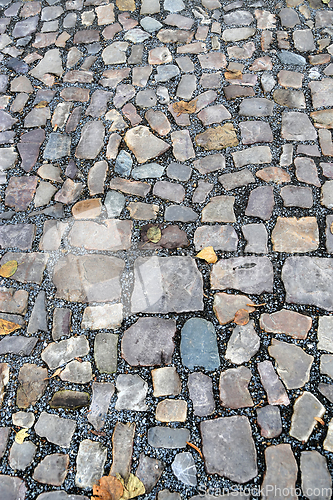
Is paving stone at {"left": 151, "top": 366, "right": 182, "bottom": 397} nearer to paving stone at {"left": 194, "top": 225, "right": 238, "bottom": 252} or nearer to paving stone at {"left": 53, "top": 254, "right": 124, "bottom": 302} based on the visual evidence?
paving stone at {"left": 53, "top": 254, "right": 124, "bottom": 302}

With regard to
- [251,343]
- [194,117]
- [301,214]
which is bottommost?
[251,343]

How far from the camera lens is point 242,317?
2053mm

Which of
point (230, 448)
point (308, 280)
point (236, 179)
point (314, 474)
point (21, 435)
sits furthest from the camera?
point (236, 179)

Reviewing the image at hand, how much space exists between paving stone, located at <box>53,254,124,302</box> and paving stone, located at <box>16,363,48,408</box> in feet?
1.44

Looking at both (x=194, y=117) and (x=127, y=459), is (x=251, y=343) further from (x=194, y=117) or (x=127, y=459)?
(x=194, y=117)

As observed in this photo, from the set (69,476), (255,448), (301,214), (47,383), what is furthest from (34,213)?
(255,448)

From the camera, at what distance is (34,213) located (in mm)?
2592

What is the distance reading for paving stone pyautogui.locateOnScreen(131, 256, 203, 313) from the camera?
84.0 inches

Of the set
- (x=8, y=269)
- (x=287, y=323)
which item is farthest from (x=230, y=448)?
(x=8, y=269)

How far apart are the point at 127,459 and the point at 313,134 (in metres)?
2.44

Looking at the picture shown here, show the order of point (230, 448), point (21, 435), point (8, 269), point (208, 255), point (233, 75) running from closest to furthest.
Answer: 1. point (230, 448)
2. point (21, 435)
3. point (208, 255)
4. point (8, 269)
5. point (233, 75)

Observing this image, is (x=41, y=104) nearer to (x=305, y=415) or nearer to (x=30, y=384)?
(x=30, y=384)

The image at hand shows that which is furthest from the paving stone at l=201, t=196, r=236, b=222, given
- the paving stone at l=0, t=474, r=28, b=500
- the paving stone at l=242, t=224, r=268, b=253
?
the paving stone at l=0, t=474, r=28, b=500

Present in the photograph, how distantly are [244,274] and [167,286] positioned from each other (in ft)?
1.52
